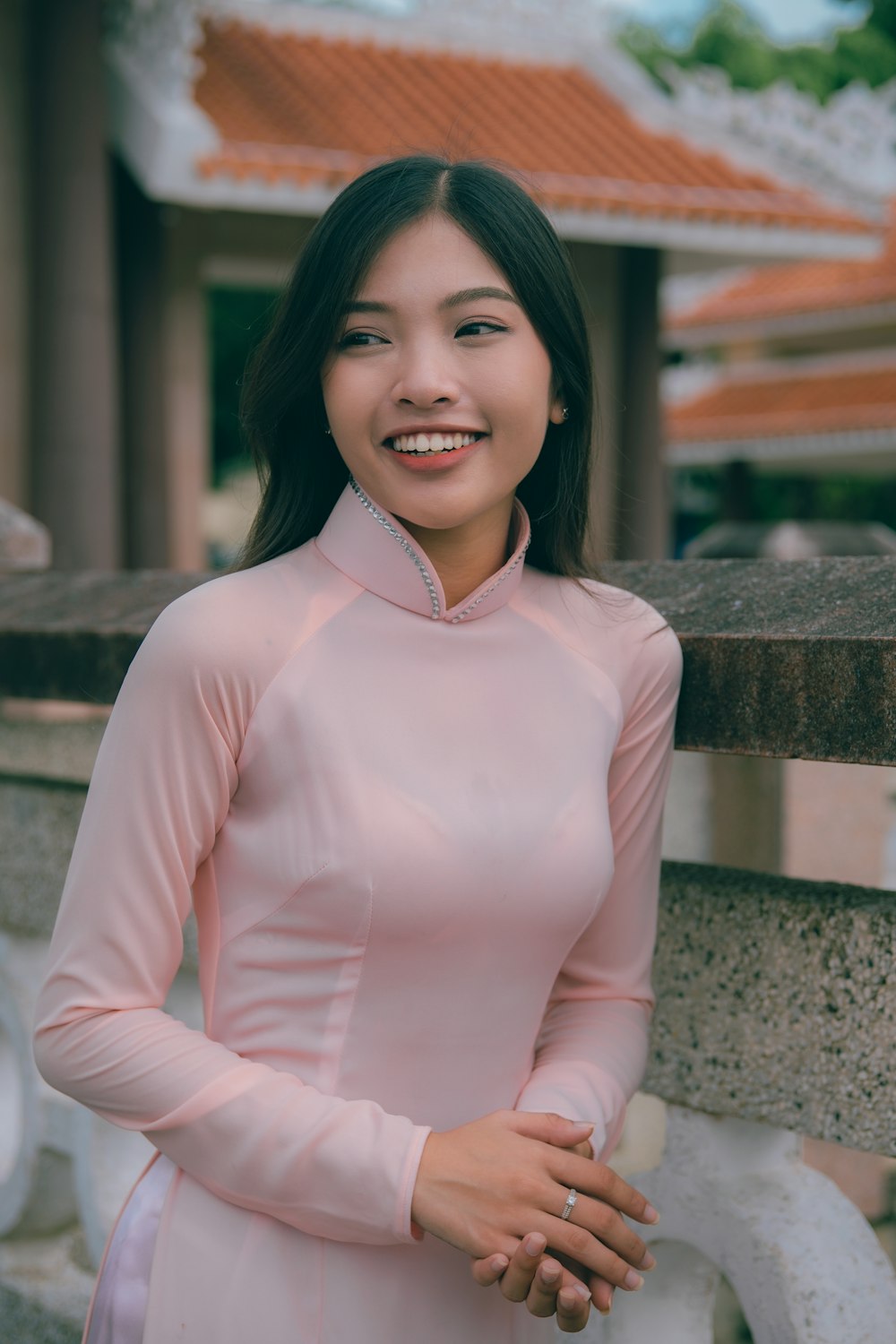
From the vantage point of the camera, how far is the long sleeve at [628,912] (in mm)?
1479

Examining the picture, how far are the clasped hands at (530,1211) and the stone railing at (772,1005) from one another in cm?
33

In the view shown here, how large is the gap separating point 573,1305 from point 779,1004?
0.43 metres

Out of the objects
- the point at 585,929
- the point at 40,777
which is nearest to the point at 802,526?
the point at 40,777

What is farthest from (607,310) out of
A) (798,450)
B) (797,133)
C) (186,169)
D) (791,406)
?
(791,406)

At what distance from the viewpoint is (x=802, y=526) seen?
8391mm

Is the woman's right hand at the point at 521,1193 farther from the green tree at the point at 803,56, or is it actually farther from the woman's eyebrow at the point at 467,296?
the green tree at the point at 803,56

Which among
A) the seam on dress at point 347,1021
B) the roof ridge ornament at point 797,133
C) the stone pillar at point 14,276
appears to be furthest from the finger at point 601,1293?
the roof ridge ornament at point 797,133

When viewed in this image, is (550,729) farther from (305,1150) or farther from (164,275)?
(164,275)

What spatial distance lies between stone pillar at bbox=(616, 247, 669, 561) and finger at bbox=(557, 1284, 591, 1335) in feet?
28.8

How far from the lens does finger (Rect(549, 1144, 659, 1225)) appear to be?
48.9 inches

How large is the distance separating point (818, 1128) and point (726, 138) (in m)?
9.53

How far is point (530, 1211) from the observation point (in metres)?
1.22

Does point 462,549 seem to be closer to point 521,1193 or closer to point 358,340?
point 358,340

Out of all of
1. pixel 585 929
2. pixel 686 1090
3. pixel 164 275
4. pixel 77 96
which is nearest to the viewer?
pixel 585 929
